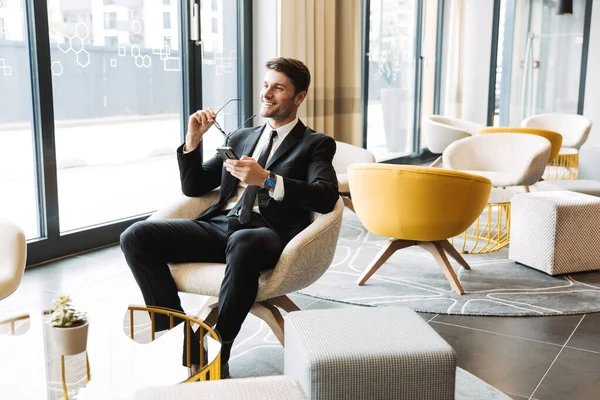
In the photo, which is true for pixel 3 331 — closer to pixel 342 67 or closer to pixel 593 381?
pixel 593 381

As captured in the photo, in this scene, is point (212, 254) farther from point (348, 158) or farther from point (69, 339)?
→ point (348, 158)

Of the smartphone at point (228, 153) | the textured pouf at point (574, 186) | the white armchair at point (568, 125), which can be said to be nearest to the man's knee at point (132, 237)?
the smartphone at point (228, 153)

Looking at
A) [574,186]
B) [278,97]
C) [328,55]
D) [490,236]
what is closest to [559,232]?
[490,236]

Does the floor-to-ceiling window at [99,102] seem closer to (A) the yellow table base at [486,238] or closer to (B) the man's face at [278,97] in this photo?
(B) the man's face at [278,97]

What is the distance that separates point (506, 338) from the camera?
9.87 ft

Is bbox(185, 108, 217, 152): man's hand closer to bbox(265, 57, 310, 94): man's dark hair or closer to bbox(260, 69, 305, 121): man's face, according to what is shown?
bbox(260, 69, 305, 121): man's face

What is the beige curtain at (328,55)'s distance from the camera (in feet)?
17.7

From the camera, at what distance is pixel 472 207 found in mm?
3537

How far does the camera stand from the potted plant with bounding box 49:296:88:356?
1766 mm

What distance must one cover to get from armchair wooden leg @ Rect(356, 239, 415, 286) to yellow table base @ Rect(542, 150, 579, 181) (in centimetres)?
361

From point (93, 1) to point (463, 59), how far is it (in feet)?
20.4

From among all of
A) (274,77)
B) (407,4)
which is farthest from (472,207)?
(407,4)

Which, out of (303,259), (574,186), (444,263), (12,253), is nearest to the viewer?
(12,253)

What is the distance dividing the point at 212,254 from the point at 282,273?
340 mm
